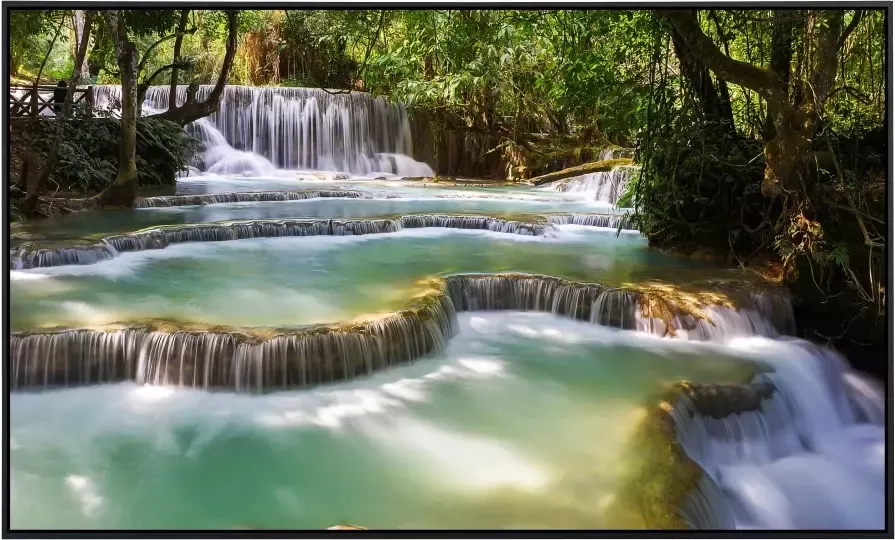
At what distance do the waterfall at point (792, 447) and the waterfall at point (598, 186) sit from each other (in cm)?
512

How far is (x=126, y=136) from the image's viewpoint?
301 inches

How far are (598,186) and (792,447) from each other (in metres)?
7.32

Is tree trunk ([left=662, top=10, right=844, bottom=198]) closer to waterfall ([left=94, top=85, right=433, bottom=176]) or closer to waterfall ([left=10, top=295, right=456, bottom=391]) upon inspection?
waterfall ([left=10, top=295, right=456, bottom=391])

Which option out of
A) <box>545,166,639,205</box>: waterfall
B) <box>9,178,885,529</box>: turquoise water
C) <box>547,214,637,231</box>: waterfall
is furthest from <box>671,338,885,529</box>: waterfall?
<box>545,166,639,205</box>: waterfall

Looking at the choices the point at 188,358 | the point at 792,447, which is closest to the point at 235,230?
the point at 188,358

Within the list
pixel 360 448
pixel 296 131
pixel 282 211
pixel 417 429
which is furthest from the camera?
pixel 296 131

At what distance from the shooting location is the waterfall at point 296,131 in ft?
42.1

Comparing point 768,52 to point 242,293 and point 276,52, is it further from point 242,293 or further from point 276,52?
point 276,52

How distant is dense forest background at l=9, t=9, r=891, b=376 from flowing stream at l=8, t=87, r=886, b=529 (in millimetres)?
349

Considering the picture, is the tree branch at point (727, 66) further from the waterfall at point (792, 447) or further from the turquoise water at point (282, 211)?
the turquoise water at point (282, 211)

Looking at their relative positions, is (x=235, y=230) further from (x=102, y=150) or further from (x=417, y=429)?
→ (x=417, y=429)

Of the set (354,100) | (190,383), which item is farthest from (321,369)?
(354,100)

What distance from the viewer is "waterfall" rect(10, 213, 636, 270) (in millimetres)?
5102

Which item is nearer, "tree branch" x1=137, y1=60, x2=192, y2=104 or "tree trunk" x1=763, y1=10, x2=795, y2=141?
"tree trunk" x1=763, y1=10, x2=795, y2=141
